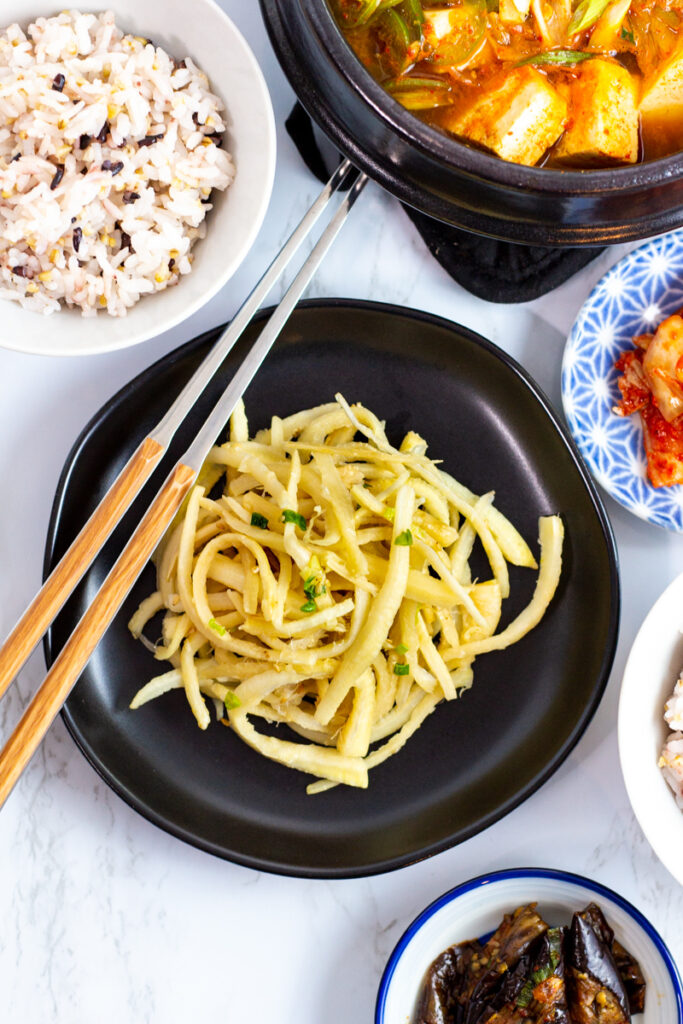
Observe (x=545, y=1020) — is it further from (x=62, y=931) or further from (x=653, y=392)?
(x=653, y=392)

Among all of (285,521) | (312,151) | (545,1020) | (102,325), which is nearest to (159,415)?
(102,325)

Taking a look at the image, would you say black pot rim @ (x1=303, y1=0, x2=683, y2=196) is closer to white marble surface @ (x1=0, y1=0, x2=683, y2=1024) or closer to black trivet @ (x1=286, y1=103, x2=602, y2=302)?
black trivet @ (x1=286, y1=103, x2=602, y2=302)

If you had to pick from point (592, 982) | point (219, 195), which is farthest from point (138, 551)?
point (592, 982)

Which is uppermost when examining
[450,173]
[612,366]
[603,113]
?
[603,113]

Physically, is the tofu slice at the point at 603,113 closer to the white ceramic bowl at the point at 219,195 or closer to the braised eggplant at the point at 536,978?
the white ceramic bowl at the point at 219,195

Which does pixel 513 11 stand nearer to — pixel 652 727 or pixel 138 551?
pixel 138 551

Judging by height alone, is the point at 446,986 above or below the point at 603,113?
below
